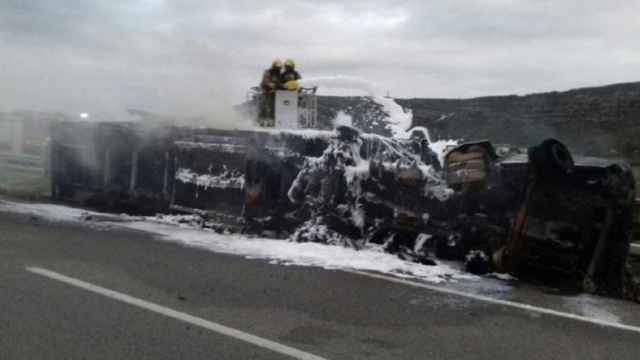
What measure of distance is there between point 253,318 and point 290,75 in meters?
7.36

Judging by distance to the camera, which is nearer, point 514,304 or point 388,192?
point 514,304

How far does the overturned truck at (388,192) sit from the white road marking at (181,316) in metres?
3.20

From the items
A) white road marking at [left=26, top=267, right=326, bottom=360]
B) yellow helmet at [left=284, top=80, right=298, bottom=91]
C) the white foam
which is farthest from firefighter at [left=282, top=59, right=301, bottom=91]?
white road marking at [left=26, top=267, right=326, bottom=360]

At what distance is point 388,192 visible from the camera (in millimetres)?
8969

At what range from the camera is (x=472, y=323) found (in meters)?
5.87

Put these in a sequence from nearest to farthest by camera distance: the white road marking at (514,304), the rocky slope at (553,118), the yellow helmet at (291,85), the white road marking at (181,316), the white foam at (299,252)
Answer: the white road marking at (181,316), the white road marking at (514,304), the white foam at (299,252), the yellow helmet at (291,85), the rocky slope at (553,118)

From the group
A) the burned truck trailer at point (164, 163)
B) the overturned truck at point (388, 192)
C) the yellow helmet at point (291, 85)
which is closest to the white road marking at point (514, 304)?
the overturned truck at point (388, 192)

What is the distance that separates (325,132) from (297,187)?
739 millimetres

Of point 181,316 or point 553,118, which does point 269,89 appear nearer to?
point 553,118

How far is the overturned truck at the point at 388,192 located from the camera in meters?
7.41

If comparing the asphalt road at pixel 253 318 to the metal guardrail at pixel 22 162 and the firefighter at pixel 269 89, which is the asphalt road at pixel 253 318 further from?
the metal guardrail at pixel 22 162

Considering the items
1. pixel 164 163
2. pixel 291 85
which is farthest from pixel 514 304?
pixel 291 85

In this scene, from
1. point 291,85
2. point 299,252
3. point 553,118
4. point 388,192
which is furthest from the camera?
point 553,118

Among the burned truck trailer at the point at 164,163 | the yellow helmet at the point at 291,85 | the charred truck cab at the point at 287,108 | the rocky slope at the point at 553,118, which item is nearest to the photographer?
the burned truck trailer at the point at 164,163
